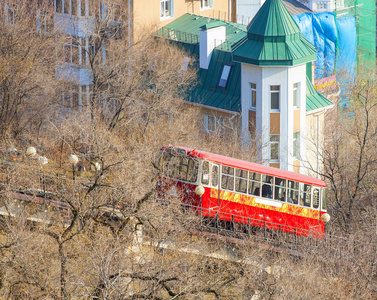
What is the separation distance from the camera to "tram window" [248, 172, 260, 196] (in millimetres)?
28653

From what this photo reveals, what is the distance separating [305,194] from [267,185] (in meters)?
1.89

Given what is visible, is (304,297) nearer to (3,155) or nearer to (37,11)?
(3,155)

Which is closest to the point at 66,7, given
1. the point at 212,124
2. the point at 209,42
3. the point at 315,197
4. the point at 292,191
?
the point at 209,42

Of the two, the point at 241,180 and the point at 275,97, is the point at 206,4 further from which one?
the point at 241,180

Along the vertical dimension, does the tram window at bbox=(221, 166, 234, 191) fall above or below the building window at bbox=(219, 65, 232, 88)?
below

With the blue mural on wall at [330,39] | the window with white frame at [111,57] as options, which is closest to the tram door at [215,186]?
the window with white frame at [111,57]

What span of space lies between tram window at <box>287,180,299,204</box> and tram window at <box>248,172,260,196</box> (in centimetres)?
145

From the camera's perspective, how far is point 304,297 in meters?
24.4

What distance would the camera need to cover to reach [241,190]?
93.8 feet

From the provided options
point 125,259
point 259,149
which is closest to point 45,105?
point 259,149

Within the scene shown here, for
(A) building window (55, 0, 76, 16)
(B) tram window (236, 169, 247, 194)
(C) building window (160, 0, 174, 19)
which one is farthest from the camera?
(C) building window (160, 0, 174, 19)

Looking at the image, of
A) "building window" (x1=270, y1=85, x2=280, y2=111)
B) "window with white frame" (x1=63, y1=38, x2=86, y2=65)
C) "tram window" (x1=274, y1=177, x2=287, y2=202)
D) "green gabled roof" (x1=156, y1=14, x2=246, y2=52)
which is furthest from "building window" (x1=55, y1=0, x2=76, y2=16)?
"tram window" (x1=274, y1=177, x2=287, y2=202)

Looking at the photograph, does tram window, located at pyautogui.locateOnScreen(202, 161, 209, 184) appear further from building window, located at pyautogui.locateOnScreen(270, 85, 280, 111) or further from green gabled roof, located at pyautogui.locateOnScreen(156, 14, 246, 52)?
green gabled roof, located at pyautogui.locateOnScreen(156, 14, 246, 52)

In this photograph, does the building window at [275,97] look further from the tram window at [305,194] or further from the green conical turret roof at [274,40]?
the tram window at [305,194]
